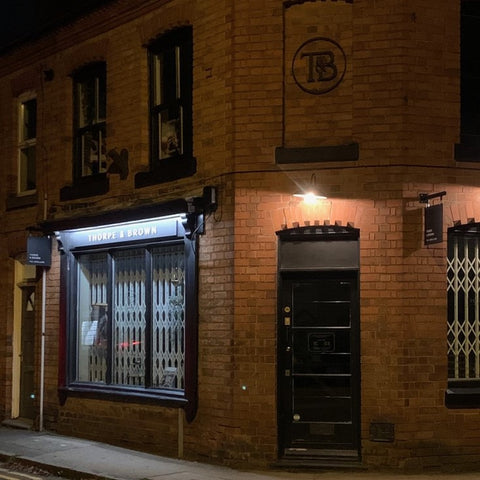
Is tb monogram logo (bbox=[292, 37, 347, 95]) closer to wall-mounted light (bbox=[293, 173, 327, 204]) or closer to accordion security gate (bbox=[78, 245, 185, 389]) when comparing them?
wall-mounted light (bbox=[293, 173, 327, 204])

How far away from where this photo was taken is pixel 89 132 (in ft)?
43.8

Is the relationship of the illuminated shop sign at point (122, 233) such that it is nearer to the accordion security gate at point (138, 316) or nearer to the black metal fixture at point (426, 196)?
the accordion security gate at point (138, 316)

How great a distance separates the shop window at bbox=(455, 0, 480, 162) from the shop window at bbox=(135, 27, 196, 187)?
3.82 metres

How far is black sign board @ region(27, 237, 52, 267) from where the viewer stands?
13.2 meters

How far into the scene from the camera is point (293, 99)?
10391 millimetres

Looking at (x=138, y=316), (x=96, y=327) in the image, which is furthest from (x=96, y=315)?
(x=138, y=316)

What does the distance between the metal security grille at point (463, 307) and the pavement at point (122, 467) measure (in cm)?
136

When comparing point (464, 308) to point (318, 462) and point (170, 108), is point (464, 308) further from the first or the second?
point (170, 108)

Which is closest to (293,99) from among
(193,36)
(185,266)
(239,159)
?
(239,159)

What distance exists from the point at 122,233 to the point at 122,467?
3.63m

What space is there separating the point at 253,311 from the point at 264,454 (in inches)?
71.9

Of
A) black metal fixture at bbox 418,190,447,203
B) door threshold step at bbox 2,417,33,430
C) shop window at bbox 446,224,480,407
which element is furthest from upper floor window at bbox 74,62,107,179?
shop window at bbox 446,224,480,407

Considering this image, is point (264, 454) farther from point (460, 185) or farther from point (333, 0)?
point (333, 0)

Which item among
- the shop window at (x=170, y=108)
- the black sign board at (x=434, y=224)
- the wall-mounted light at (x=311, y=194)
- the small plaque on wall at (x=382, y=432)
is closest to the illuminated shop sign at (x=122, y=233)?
the shop window at (x=170, y=108)
